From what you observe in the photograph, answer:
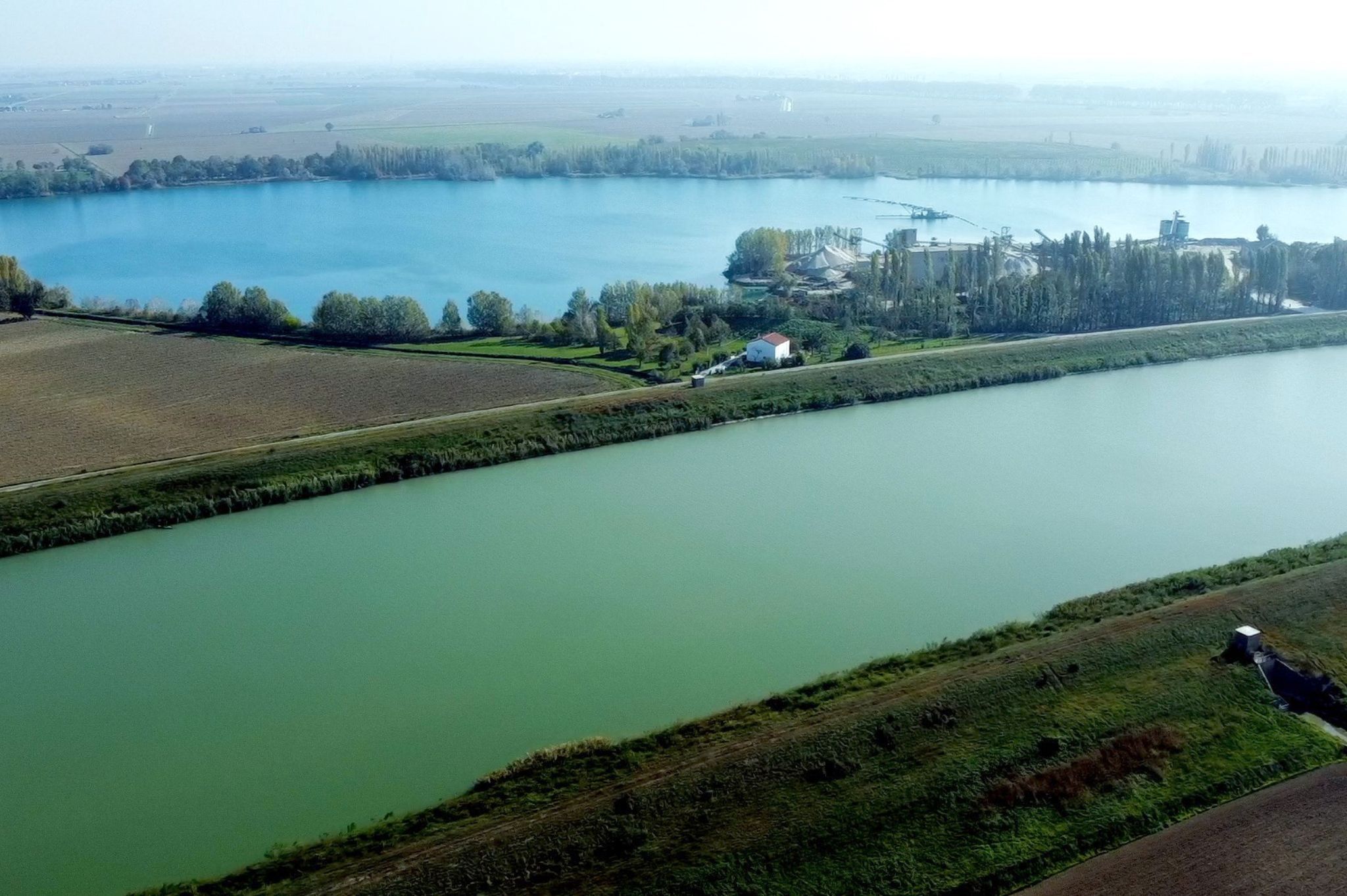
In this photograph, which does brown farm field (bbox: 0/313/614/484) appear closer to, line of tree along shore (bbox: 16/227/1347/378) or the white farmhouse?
line of tree along shore (bbox: 16/227/1347/378)

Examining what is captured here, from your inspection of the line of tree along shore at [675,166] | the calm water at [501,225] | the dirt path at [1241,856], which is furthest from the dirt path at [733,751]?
the line of tree along shore at [675,166]

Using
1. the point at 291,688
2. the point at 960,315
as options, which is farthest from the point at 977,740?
the point at 960,315

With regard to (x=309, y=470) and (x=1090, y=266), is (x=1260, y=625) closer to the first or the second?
(x=309, y=470)

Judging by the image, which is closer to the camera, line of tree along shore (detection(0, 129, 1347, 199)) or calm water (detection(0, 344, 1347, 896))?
calm water (detection(0, 344, 1347, 896))

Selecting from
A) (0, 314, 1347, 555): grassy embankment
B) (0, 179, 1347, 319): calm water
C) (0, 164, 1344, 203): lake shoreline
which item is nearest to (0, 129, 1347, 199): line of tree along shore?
(0, 164, 1344, 203): lake shoreline

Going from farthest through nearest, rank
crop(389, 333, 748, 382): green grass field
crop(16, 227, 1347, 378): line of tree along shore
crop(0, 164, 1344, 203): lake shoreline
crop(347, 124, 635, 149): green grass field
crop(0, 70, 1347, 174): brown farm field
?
crop(0, 70, 1347, 174): brown farm field, crop(347, 124, 635, 149): green grass field, crop(0, 164, 1344, 203): lake shoreline, crop(16, 227, 1347, 378): line of tree along shore, crop(389, 333, 748, 382): green grass field

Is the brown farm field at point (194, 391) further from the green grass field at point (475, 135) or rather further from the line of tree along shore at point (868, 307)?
the green grass field at point (475, 135)
